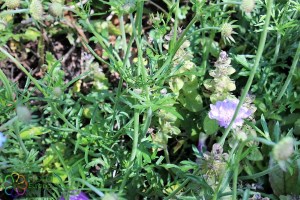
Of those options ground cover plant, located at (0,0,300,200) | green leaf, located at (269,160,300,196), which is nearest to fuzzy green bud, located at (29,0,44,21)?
ground cover plant, located at (0,0,300,200)

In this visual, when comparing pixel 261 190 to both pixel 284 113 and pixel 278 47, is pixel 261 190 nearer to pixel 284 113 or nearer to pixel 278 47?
pixel 284 113

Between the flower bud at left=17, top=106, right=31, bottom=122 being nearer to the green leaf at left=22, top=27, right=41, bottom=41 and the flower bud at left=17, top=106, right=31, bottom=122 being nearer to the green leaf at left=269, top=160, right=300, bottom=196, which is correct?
the green leaf at left=269, top=160, right=300, bottom=196

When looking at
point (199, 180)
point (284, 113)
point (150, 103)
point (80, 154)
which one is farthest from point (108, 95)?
point (284, 113)

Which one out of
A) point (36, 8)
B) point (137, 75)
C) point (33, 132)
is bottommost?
point (33, 132)

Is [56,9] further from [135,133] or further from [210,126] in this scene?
[210,126]

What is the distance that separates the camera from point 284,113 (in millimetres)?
1943

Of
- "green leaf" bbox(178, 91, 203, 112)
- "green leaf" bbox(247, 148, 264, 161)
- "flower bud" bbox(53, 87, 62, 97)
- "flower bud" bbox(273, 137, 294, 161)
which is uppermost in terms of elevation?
"flower bud" bbox(273, 137, 294, 161)

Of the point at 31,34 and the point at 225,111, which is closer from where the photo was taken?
the point at 225,111

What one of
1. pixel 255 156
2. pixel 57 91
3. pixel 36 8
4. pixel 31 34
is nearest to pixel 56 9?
pixel 36 8

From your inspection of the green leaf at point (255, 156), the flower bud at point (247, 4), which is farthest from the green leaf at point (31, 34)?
the flower bud at point (247, 4)

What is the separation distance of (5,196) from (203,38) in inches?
36.5

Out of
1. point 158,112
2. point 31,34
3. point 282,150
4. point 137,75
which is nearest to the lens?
point 282,150

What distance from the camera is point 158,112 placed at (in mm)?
1707

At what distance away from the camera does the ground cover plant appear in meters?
1.47
